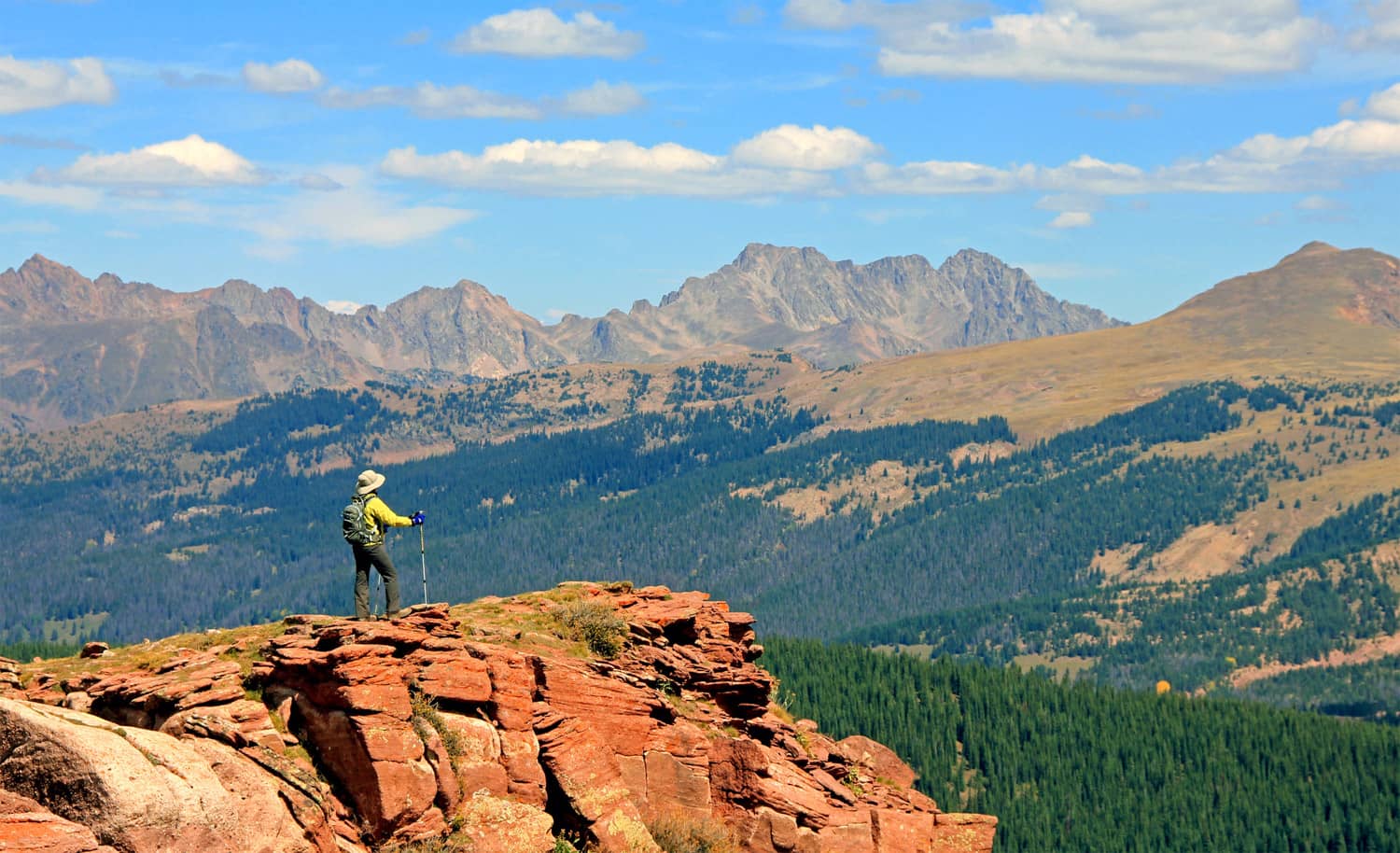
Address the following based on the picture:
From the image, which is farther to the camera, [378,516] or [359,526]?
[378,516]

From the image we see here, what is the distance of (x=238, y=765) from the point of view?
45031 mm

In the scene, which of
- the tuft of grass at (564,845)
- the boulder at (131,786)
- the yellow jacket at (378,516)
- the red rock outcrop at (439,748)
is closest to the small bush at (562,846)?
the tuft of grass at (564,845)

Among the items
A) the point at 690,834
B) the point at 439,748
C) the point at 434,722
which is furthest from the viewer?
the point at 690,834

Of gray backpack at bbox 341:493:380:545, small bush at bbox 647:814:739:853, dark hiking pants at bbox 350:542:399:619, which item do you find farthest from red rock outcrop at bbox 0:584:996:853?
gray backpack at bbox 341:493:380:545

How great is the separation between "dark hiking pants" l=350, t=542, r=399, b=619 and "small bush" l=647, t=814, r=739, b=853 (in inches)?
385

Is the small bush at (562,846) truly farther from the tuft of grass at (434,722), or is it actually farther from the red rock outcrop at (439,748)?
the tuft of grass at (434,722)

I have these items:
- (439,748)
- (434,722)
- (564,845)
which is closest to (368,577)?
(434,722)

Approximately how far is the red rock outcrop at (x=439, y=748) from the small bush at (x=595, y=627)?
16.0 inches

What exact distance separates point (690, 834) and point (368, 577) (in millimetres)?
11745

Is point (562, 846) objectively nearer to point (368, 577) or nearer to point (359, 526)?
point (368, 577)

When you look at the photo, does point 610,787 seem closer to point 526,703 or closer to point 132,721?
point 526,703

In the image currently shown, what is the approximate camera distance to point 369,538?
54.3m

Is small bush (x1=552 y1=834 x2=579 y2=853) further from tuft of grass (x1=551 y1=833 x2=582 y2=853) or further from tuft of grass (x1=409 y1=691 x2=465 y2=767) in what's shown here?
tuft of grass (x1=409 y1=691 x2=465 y2=767)

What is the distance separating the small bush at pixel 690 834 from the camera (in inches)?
2098
